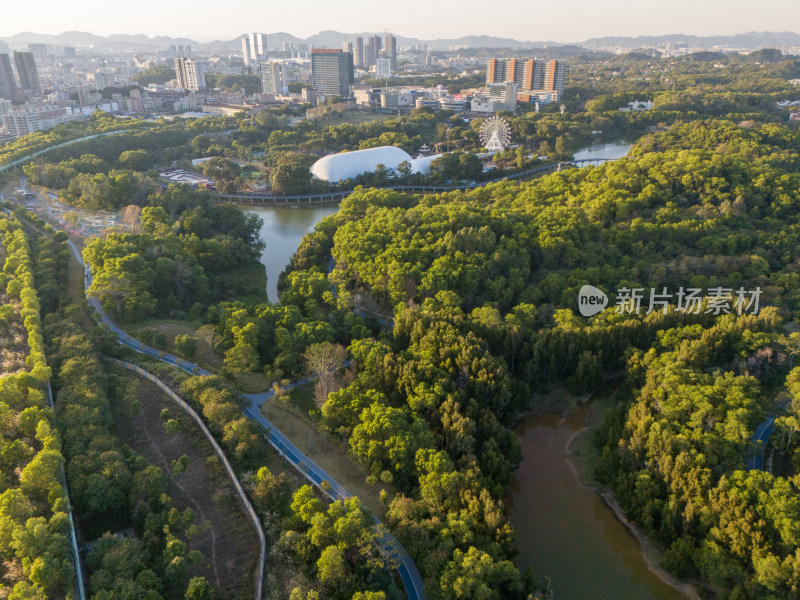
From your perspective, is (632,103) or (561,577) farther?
(632,103)

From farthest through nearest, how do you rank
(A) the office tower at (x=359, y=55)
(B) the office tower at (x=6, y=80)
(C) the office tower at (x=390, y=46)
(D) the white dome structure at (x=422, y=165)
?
1. (C) the office tower at (x=390, y=46)
2. (A) the office tower at (x=359, y=55)
3. (B) the office tower at (x=6, y=80)
4. (D) the white dome structure at (x=422, y=165)

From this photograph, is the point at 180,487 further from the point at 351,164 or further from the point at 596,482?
the point at 351,164

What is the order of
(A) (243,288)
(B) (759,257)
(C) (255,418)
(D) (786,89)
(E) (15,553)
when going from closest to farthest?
(E) (15,553), (C) (255,418), (B) (759,257), (A) (243,288), (D) (786,89)

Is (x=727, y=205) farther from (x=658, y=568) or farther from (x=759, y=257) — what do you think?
(x=658, y=568)

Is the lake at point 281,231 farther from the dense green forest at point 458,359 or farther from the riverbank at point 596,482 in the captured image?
the riverbank at point 596,482

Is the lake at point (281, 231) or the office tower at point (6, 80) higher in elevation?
the office tower at point (6, 80)

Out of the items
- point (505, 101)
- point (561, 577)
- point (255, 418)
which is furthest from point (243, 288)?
point (505, 101)

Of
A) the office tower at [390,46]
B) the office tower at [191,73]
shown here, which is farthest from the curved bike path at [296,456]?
the office tower at [390,46]
